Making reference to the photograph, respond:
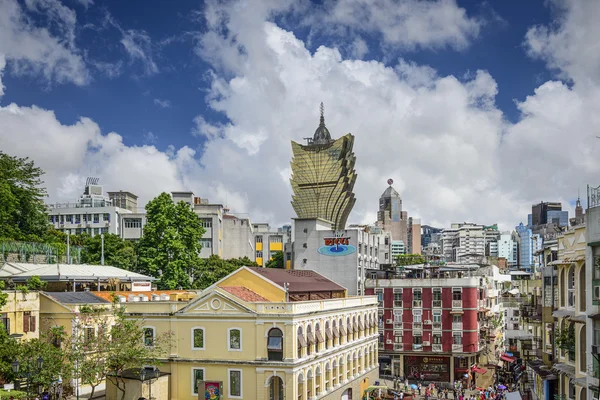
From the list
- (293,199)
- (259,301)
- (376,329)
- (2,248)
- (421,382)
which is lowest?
(421,382)

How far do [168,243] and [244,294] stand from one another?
25565mm

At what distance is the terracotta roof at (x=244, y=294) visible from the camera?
144ft

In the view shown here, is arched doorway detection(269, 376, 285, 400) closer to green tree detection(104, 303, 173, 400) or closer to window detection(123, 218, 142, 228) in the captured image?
green tree detection(104, 303, 173, 400)

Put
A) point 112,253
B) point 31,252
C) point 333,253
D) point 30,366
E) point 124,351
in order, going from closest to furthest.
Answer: point 30,366 < point 124,351 < point 31,252 < point 112,253 < point 333,253

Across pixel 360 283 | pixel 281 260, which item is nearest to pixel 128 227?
pixel 281 260

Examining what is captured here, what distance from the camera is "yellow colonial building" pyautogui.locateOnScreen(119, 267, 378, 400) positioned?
41.0 meters

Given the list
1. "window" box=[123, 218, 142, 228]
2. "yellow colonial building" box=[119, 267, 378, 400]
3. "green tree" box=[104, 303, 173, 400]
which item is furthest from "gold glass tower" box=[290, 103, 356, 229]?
"green tree" box=[104, 303, 173, 400]

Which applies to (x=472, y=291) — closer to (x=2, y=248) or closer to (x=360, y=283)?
(x=360, y=283)

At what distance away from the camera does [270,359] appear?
1618 inches

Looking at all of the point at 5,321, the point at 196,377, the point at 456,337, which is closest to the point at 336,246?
the point at 456,337

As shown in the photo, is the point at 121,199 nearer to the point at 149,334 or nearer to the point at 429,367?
the point at 429,367

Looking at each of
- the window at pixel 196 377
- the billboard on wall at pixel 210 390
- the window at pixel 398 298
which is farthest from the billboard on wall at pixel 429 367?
the window at pixel 196 377

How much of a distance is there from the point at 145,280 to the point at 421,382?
2923cm

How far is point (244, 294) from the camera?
4506cm
